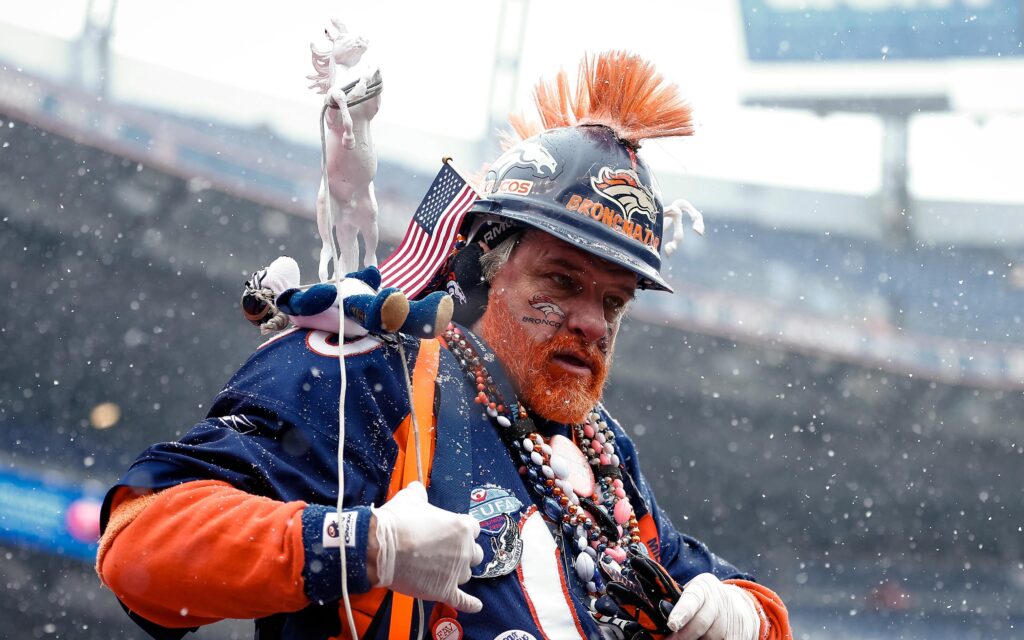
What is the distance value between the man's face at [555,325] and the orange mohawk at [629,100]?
395 mm

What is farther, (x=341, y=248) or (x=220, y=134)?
(x=220, y=134)

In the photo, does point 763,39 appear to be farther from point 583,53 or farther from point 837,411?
point 583,53

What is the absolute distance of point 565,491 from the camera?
223 cm

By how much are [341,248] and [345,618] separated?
0.84m

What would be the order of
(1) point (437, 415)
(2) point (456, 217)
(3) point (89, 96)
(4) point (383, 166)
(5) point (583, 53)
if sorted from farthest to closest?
(4) point (383, 166)
(3) point (89, 96)
(5) point (583, 53)
(2) point (456, 217)
(1) point (437, 415)

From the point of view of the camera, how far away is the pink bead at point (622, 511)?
7.89 feet

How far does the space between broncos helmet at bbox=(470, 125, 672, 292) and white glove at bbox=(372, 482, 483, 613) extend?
0.87 metres

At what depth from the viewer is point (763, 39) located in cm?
2331

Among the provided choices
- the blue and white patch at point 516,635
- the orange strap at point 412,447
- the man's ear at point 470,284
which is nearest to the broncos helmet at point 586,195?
the man's ear at point 470,284

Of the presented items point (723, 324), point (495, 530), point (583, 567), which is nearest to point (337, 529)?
point (495, 530)

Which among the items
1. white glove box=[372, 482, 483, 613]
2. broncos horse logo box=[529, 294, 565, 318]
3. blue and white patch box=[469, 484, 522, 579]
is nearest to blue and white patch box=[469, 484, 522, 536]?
blue and white patch box=[469, 484, 522, 579]

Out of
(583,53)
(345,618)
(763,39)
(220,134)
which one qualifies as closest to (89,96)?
(220,134)

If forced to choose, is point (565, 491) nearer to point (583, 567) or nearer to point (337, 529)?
point (583, 567)

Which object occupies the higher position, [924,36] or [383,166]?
[924,36]
